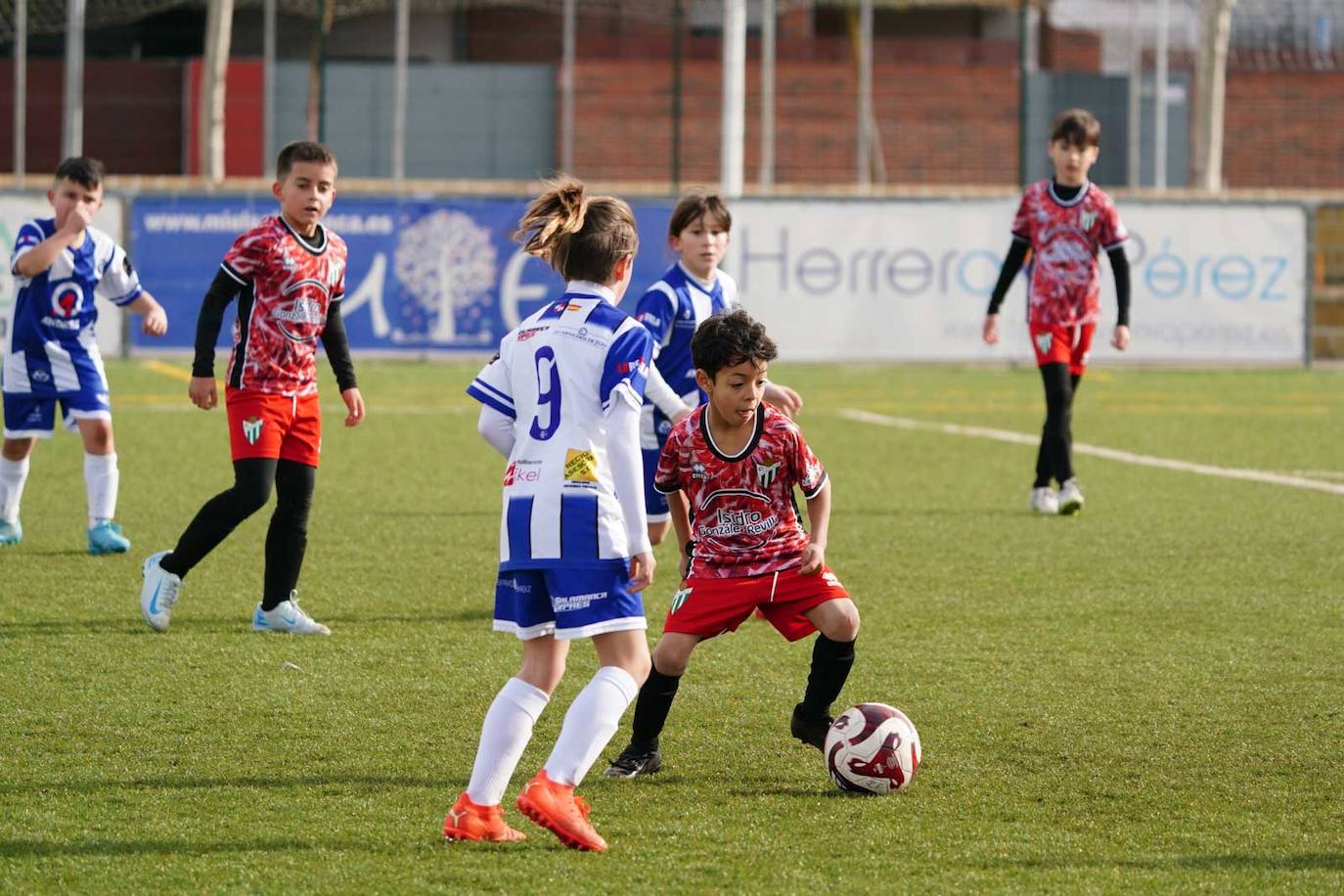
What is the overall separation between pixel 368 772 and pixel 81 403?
14.7ft

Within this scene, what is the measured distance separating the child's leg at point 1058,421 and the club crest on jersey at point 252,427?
497cm

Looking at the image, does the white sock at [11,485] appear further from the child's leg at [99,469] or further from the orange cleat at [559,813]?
the orange cleat at [559,813]

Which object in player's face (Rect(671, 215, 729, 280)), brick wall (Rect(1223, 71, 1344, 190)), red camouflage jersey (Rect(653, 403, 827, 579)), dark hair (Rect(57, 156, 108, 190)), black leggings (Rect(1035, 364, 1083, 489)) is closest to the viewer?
red camouflage jersey (Rect(653, 403, 827, 579))

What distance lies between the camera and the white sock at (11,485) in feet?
29.2

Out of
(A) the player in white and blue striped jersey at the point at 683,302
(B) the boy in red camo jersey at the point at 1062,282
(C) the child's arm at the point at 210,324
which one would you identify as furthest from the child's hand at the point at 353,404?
(B) the boy in red camo jersey at the point at 1062,282

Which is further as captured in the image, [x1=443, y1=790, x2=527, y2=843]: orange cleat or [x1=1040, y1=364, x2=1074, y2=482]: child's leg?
[x1=1040, y1=364, x2=1074, y2=482]: child's leg

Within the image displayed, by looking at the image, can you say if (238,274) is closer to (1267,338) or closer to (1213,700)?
(1213,700)

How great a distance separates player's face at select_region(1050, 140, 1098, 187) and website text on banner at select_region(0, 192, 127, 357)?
10.8m

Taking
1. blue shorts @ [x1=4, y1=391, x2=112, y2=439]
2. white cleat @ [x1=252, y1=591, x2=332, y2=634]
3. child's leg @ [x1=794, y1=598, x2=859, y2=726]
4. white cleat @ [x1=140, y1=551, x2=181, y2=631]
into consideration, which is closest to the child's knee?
child's leg @ [x1=794, y1=598, x2=859, y2=726]

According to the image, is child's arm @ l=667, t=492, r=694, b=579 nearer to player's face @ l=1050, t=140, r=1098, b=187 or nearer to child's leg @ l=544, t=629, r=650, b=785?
child's leg @ l=544, t=629, r=650, b=785

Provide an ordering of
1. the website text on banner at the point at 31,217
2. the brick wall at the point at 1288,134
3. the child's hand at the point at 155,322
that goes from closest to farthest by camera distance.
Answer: the child's hand at the point at 155,322
the website text on banner at the point at 31,217
the brick wall at the point at 1288,134

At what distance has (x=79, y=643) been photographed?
21.5 ft

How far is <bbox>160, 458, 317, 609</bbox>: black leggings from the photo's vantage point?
6840 mm

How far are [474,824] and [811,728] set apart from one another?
1.20 m
